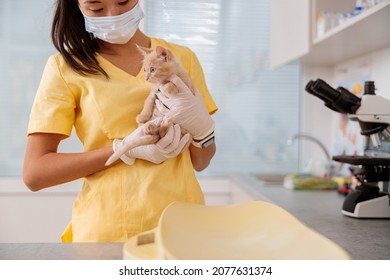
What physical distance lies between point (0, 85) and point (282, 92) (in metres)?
1.19

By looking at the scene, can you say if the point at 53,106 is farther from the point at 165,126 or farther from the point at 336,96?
the point at 336,96

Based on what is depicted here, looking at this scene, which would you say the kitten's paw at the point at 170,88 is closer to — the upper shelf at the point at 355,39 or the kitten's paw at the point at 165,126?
the kitten's paw at the point at 165,126

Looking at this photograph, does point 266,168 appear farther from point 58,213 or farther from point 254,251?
point 254,251

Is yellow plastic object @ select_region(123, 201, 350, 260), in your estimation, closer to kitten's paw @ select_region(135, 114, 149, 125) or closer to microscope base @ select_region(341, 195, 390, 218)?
kitten's paw @ select_region(135, 114, 149, 125)

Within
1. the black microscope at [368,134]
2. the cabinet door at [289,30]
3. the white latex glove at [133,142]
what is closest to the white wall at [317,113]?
the cabinet door at [289,30]

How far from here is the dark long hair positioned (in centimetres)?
88

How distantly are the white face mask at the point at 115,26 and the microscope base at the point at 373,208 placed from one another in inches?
27.2

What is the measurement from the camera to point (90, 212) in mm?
902

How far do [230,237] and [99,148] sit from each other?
330mm

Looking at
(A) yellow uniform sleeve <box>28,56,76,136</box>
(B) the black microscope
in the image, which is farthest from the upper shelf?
(A) yellow uniform sleeve <box>28,56,76,136</box>

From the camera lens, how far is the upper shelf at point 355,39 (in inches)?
46.2

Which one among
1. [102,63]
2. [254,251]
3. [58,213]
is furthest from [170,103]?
[58,213]

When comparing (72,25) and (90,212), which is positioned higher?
(72,25)

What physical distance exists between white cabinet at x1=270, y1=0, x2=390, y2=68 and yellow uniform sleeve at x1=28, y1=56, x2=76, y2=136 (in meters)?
0.71
